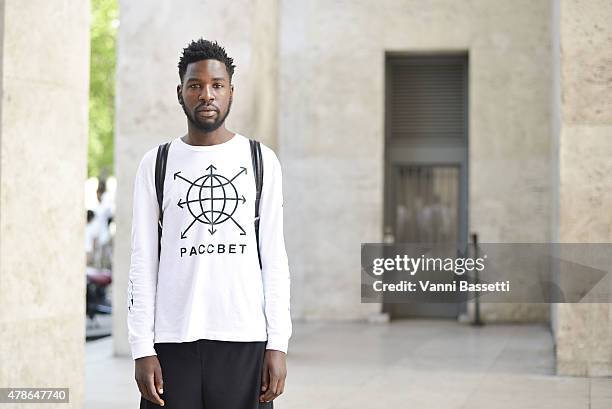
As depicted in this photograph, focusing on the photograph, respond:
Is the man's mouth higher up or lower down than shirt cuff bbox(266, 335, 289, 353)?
higher up

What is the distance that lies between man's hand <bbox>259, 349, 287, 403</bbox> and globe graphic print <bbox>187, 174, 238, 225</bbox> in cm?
52

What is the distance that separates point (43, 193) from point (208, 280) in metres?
3.03

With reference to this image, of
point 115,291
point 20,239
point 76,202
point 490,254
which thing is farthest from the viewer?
point 490,254

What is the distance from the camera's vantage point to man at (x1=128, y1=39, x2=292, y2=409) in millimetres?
3539

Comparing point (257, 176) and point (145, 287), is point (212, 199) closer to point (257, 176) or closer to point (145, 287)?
point (257, 176)

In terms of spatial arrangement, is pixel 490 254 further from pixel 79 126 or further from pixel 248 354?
pixel 248 354

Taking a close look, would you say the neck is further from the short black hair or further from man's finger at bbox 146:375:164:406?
man's finger at bbox 146:375:164:406

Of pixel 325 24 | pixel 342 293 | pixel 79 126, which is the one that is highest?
pixel 325 24

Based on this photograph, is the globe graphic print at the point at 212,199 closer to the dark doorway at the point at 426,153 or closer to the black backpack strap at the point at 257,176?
the black backpack strap at the point at 257,176

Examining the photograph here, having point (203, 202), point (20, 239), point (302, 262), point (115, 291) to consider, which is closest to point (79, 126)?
point (20, 239)

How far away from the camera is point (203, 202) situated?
3.54 meters

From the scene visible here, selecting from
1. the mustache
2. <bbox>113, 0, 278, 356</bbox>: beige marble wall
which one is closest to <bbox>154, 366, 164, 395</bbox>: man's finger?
the mustache

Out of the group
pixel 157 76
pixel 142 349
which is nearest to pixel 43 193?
pixel 142 349

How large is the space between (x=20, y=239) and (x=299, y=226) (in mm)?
11608
